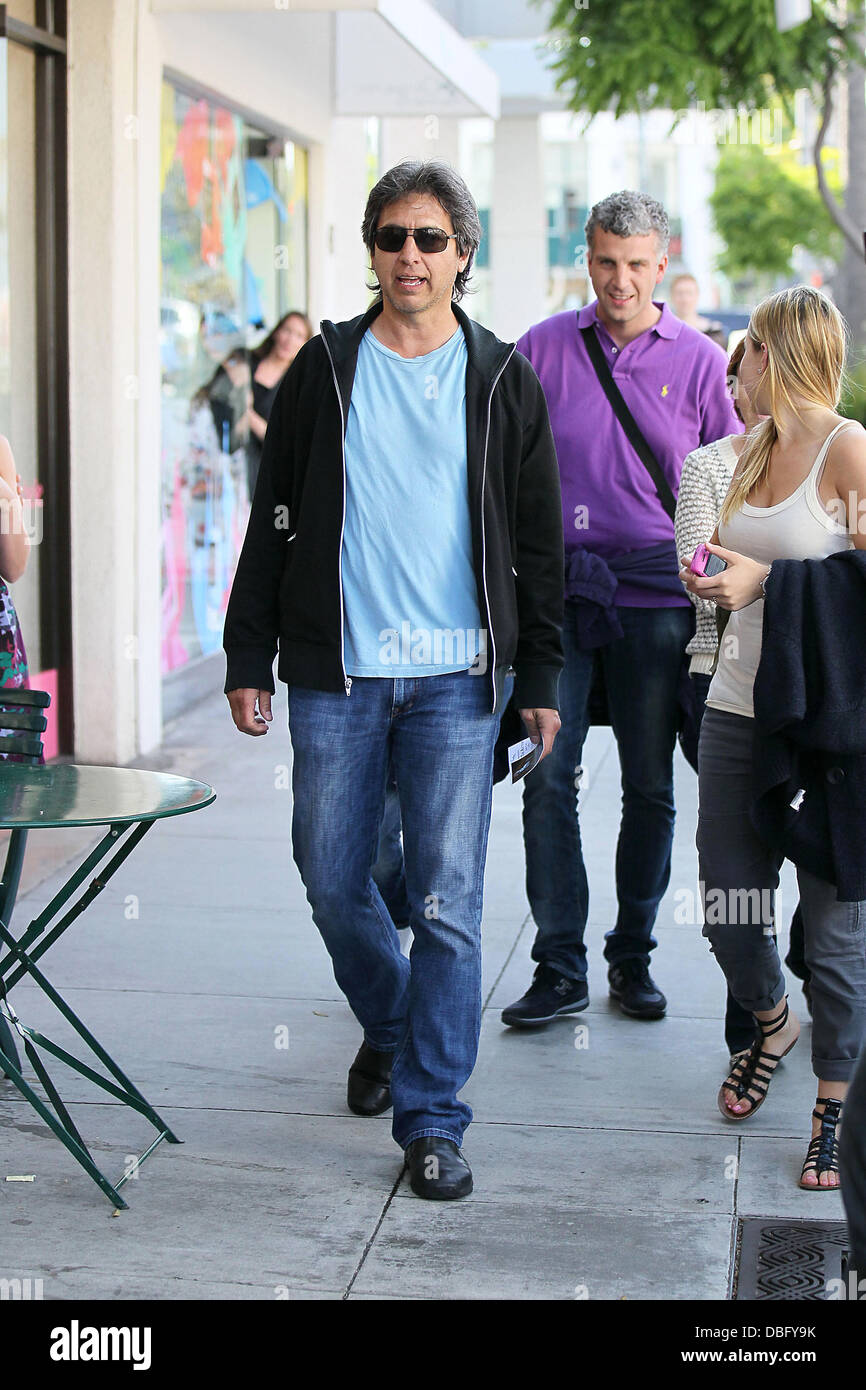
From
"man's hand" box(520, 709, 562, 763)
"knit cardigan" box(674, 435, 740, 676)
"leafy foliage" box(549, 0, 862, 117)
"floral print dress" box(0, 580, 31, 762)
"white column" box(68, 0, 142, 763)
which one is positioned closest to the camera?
"man's hand" box(520, 709, 562, 763)

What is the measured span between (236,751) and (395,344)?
5263mm

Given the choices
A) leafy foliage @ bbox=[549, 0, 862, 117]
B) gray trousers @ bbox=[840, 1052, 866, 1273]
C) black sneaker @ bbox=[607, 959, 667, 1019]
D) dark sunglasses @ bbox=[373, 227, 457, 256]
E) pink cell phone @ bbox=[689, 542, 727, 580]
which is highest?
leafy foliage @ bbox=[549, 0, 862, 117]

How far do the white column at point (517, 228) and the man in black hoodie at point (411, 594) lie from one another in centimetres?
1813

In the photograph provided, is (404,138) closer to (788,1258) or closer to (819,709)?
(819,709)

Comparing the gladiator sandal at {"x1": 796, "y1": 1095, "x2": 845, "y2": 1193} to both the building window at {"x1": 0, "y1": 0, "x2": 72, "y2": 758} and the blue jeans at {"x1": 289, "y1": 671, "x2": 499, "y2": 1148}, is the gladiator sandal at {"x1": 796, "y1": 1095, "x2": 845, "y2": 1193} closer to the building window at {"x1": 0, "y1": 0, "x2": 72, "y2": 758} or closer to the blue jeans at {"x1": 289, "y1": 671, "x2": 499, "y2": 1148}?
the blue jeans at {"x1": 289, "y1": 671, "x2": 499, "y2": 1148}

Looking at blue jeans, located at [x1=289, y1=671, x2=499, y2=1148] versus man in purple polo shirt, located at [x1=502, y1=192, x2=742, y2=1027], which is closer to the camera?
blue jeans, located at [x1=289, y1=671, x2=499, y2=1148]

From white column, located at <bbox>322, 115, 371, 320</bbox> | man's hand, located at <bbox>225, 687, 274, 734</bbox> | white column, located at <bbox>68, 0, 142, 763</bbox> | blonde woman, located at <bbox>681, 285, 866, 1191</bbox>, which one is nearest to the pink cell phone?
blonde woman, located at <bbox>681, 285, 866, 1191</bbox>

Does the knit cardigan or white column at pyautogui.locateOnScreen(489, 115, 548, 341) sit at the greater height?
white column at pyautogui.locateOnScreen(489, 115, 548, 341)

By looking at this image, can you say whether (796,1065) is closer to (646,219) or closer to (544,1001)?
(544,1001)

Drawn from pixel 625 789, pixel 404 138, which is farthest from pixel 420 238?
pixel 404 138

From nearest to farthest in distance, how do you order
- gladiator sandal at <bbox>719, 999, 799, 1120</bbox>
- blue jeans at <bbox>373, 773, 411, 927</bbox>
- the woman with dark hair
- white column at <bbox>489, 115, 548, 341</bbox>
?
gladiator sandal at <bbox>719, 999, 799, 1120</bbox>, blue jeans at <bbox>373, 773, 411, 927</bbox>, the woman with dark hair, white column at <bbox>489, 115, 548, 341</bbox>

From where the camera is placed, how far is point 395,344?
3.82m

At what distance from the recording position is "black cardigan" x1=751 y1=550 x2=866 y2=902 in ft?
12.2
